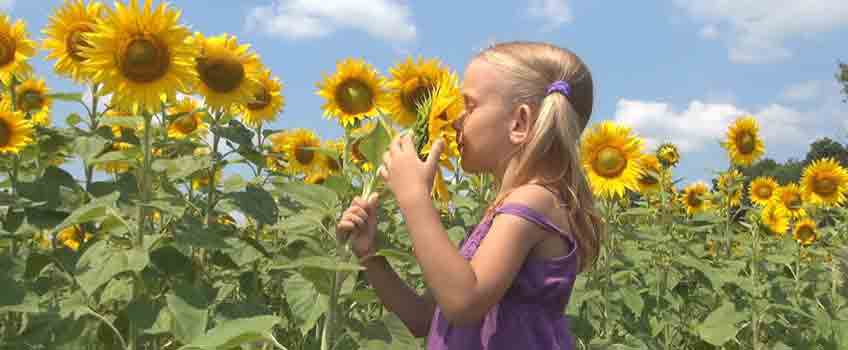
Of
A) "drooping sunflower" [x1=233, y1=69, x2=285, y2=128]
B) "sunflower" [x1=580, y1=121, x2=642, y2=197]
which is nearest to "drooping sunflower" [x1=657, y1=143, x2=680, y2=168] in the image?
"sunflower" [x1=580, y1=121, x2=642, y2=197]

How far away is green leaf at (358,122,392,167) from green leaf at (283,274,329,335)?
0.51 metres

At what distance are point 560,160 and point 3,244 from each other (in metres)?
2.22

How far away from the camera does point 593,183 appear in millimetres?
4191

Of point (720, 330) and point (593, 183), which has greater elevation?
point (593, 183)

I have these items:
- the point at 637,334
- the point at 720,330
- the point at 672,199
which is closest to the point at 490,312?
the point at 637,334

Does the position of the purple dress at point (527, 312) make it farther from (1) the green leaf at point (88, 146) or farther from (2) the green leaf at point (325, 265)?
(1) the green leaf at point (88, 146)

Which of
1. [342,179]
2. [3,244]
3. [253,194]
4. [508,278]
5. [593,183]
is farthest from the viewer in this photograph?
[593,183]

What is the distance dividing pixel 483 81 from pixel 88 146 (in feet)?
5.19

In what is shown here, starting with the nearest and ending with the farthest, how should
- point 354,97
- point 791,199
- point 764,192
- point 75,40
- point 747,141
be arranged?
point 75,40
point 354,97
point 747,141
point 791,199
point 764,192

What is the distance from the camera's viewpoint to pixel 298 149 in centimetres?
536

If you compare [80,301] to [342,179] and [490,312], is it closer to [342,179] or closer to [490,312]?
[342,179]

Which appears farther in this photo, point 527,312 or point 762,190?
point 762,190

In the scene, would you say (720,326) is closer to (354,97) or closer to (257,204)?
(354,97)

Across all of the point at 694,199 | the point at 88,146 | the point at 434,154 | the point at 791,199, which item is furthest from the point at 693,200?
the point at 434,154
